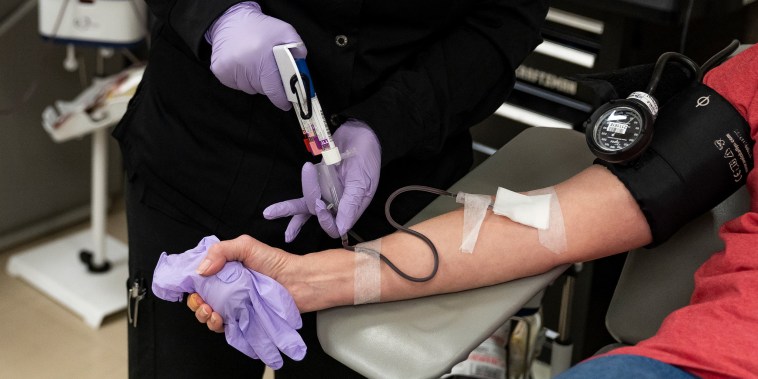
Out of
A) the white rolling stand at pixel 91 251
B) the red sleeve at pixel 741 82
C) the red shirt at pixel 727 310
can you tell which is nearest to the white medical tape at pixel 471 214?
the red shirt at pixel 727 310

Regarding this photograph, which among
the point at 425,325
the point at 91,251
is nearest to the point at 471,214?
the point at 425,325

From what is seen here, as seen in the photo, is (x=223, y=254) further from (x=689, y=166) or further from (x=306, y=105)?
(x=689, y=166)

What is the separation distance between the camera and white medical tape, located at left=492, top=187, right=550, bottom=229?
1183 mm

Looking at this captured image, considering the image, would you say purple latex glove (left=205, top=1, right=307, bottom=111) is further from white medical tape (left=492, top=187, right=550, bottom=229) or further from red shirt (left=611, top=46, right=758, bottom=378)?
red shirt (left=611, top=46, right=758, bottom=378)

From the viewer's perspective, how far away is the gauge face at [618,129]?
115 cm

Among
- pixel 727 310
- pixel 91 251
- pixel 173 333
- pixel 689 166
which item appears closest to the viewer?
pixel 727 310

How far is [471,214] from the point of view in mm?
1204

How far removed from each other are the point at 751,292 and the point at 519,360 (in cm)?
77

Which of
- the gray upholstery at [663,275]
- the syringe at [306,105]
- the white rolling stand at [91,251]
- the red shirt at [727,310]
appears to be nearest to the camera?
the red shirt at [727,310]

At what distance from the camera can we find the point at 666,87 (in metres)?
1.26

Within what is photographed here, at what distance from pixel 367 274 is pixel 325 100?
10.1 inches

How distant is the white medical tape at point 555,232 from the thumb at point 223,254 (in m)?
0.36

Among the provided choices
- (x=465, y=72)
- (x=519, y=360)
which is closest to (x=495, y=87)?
(x=465, y=72)

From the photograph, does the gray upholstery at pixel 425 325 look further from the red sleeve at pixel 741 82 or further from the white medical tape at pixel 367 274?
the red sleeve at pixel 741 82
